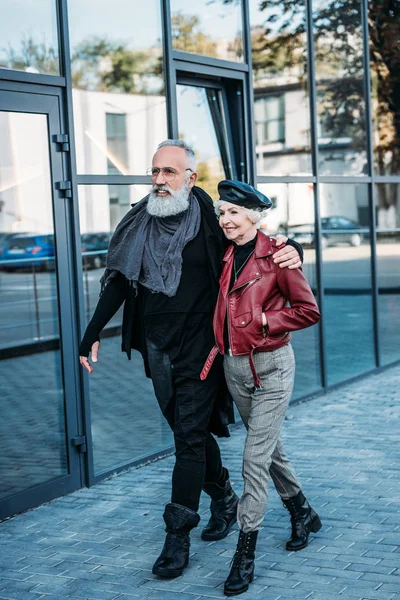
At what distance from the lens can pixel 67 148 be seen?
6.11 metres

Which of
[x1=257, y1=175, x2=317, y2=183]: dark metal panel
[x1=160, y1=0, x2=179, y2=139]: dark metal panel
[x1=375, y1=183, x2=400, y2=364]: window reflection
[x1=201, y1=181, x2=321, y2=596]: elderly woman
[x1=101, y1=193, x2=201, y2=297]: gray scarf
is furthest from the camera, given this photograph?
[x1=375, y1=183, x2=400, y2=364]: window reflection

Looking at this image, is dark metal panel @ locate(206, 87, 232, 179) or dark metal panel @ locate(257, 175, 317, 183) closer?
dark metal panel @ locate(206, 87, 232, 179)

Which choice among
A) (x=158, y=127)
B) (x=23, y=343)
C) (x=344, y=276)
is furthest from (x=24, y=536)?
(x=344, y=276)

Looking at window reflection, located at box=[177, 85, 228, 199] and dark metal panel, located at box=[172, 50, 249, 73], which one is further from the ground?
dark metal panel, located at box=[172, 50, 249, 73]

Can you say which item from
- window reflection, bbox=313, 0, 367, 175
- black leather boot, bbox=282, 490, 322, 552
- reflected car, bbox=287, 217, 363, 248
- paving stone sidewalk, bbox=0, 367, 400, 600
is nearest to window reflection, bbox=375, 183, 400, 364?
reflected car, bbox=287, 217, 363, 248

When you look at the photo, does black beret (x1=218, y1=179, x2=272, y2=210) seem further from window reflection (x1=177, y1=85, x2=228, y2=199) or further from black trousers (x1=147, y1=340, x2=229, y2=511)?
window reflection (x1=177, y1=85, x2=228, y2=199)

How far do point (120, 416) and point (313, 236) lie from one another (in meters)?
3.24

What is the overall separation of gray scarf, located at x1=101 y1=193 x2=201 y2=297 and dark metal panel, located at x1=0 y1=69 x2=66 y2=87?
133cm

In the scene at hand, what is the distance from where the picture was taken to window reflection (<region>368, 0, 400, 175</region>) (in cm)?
1045

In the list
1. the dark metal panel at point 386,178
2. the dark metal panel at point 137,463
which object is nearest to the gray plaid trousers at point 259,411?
the dark metal panel at point 137,463

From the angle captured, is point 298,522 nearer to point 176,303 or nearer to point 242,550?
point 242,550

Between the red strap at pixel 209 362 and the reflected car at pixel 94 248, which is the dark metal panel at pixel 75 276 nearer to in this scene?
the reflected car at pixel 94 248

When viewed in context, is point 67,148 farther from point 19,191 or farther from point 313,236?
point 313,236

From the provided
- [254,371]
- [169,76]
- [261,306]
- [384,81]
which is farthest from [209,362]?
[384,81]
